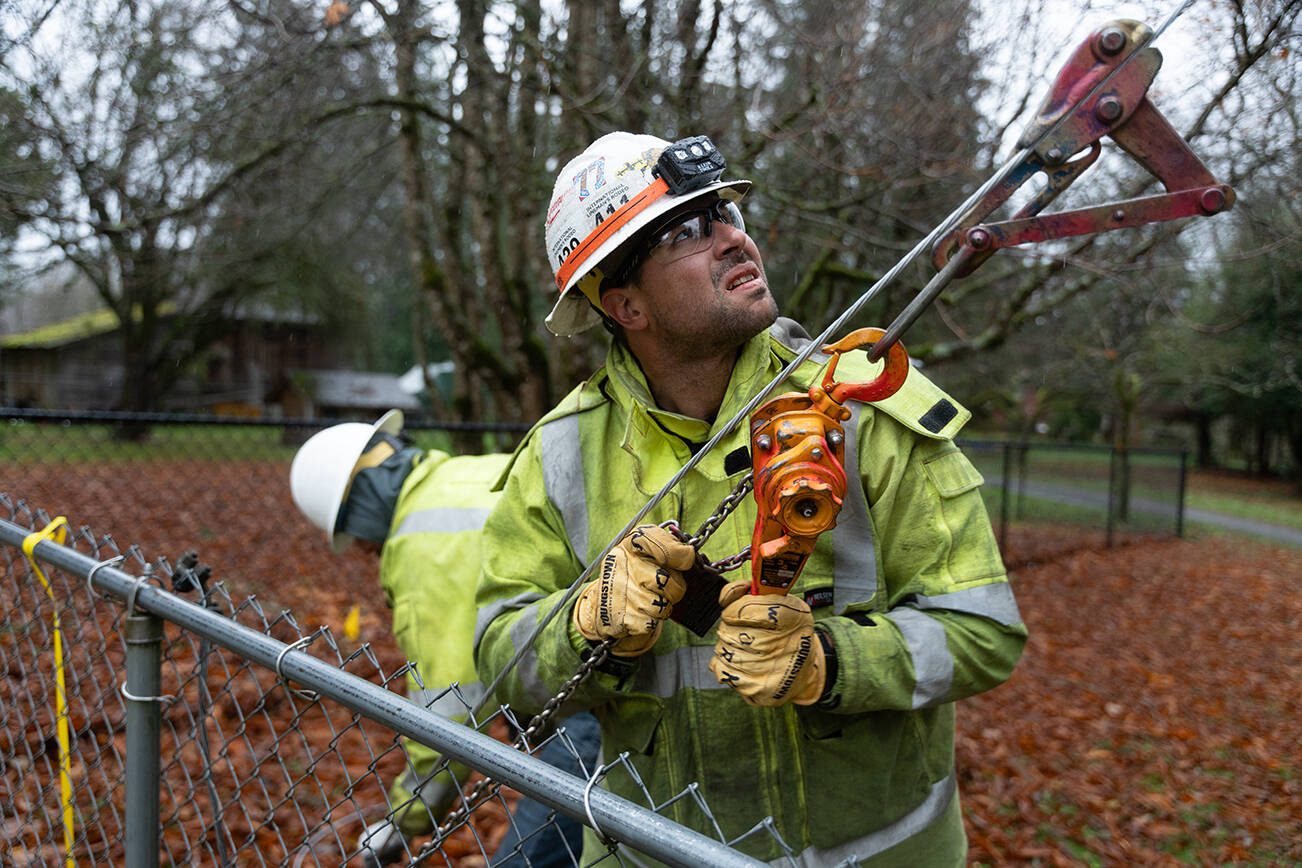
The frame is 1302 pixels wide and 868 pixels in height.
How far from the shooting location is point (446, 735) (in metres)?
1.35

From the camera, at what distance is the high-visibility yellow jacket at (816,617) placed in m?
1.69

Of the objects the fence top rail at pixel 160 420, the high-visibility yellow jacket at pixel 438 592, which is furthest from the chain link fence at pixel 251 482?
the high-visibility yellow jacket at pixel 438 592

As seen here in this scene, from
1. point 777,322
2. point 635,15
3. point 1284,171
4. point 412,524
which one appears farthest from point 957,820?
point 635,15

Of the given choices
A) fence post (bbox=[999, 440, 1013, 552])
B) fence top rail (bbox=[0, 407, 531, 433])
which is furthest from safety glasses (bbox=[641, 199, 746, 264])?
fence post (bbox=[999, 440, 1013, 552])

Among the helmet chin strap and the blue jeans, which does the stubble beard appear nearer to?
the blue jeans

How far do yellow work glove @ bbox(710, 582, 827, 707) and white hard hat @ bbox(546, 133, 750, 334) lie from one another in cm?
85

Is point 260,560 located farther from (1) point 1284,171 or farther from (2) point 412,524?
(1) point 1284,171

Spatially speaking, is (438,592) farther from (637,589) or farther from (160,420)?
(160,420)

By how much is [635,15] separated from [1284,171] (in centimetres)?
379

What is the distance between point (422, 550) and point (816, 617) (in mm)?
1653

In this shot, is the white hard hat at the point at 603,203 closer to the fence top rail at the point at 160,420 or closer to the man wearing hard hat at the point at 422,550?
the man wearing hard hat at the point at 422,550

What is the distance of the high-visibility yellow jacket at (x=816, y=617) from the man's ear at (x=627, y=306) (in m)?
0.08

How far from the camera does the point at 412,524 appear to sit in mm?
3178

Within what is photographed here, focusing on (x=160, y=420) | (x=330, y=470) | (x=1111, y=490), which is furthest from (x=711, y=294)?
(x=1111, y=490)
